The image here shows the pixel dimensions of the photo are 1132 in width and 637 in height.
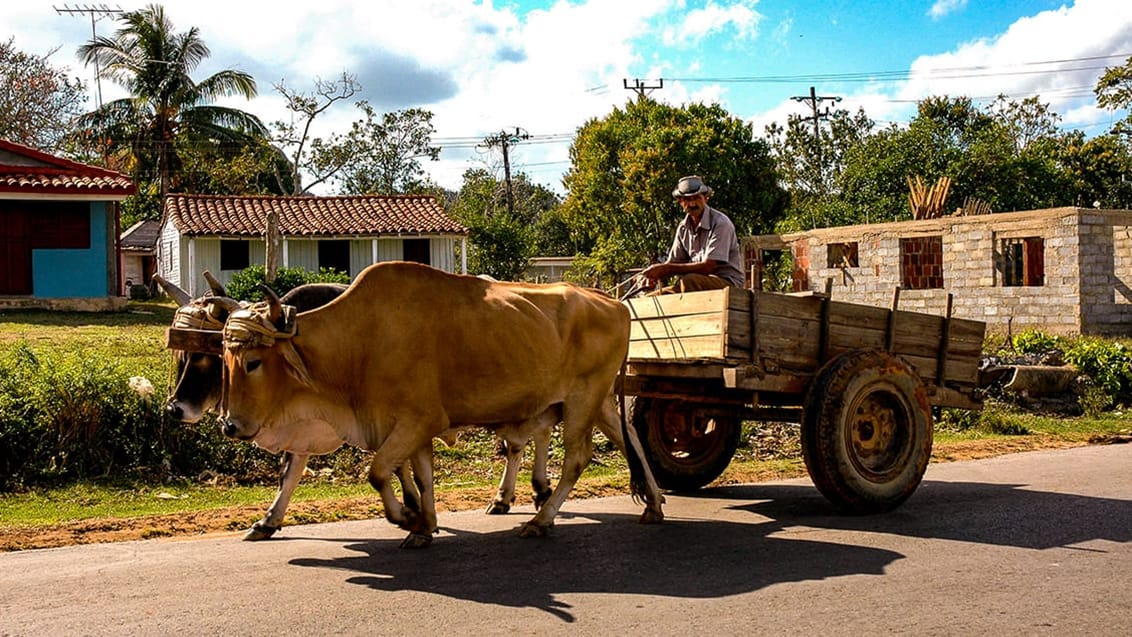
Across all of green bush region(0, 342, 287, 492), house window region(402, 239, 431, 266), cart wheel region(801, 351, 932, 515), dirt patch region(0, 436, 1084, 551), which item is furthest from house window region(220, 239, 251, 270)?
cart wheel region(801, 351, 932, 515)

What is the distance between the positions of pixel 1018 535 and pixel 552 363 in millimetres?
3184

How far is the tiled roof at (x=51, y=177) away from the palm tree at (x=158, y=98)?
48.6 ft

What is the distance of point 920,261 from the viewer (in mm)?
26281

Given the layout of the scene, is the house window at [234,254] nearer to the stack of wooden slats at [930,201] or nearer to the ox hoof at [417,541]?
the stack of wooden slats at [930,201]

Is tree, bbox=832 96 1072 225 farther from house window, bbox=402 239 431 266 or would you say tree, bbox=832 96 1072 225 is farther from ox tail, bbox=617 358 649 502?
ox tail, bbox=617 358 649 502

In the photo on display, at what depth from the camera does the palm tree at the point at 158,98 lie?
128 feet

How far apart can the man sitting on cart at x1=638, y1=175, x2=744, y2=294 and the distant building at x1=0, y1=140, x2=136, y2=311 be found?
1688 cm

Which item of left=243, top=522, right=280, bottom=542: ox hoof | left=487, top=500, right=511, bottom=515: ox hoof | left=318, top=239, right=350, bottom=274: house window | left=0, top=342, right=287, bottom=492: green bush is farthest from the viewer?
left=318, top=239, right=350, bottom=274: house window

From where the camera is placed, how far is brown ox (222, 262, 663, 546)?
Answer: 22.9 ft

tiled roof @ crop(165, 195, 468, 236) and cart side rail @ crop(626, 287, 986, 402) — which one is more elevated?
tiled roof @ crop(165, 195, 468, 236)

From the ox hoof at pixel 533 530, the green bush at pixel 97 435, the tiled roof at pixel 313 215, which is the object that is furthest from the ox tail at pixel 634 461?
the tiled roof at pixel 313 215

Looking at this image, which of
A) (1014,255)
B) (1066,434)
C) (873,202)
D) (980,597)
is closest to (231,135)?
(873,202)

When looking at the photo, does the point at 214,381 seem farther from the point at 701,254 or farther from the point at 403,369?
the point at 701,254

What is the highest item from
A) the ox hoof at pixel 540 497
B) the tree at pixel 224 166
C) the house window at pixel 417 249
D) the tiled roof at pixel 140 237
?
the tree at pixel 224 166
